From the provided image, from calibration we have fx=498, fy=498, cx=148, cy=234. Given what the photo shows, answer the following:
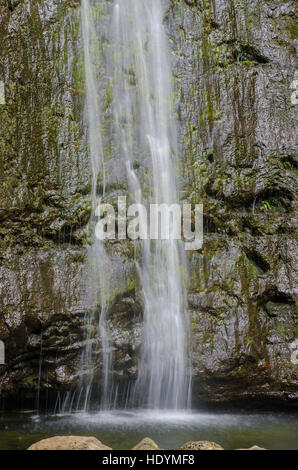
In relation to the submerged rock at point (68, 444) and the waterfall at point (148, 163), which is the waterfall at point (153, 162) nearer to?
the waterfall at point (148, 163)

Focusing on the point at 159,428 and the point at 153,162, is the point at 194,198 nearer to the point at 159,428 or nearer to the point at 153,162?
the point at 153,162

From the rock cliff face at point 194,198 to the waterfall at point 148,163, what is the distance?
0.16 meters

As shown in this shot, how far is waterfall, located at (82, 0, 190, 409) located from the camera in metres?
6.70

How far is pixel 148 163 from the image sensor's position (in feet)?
24.5

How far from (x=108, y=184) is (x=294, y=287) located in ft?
9.97

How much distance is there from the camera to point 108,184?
7.20 meters

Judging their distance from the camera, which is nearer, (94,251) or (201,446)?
(201,446)

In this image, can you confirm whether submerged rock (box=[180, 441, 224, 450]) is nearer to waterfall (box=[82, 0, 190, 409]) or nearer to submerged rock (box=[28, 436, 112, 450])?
submerged rock (box=[28, 436, 112, 450])

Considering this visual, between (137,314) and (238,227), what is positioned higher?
(238,227)

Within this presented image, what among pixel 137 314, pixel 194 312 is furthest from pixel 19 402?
pixel 194 312

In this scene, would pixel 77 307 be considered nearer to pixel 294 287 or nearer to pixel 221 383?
pixel 221 383

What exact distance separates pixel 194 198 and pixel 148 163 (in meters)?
0.87

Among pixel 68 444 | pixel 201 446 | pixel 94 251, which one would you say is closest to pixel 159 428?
pixel 201 446
